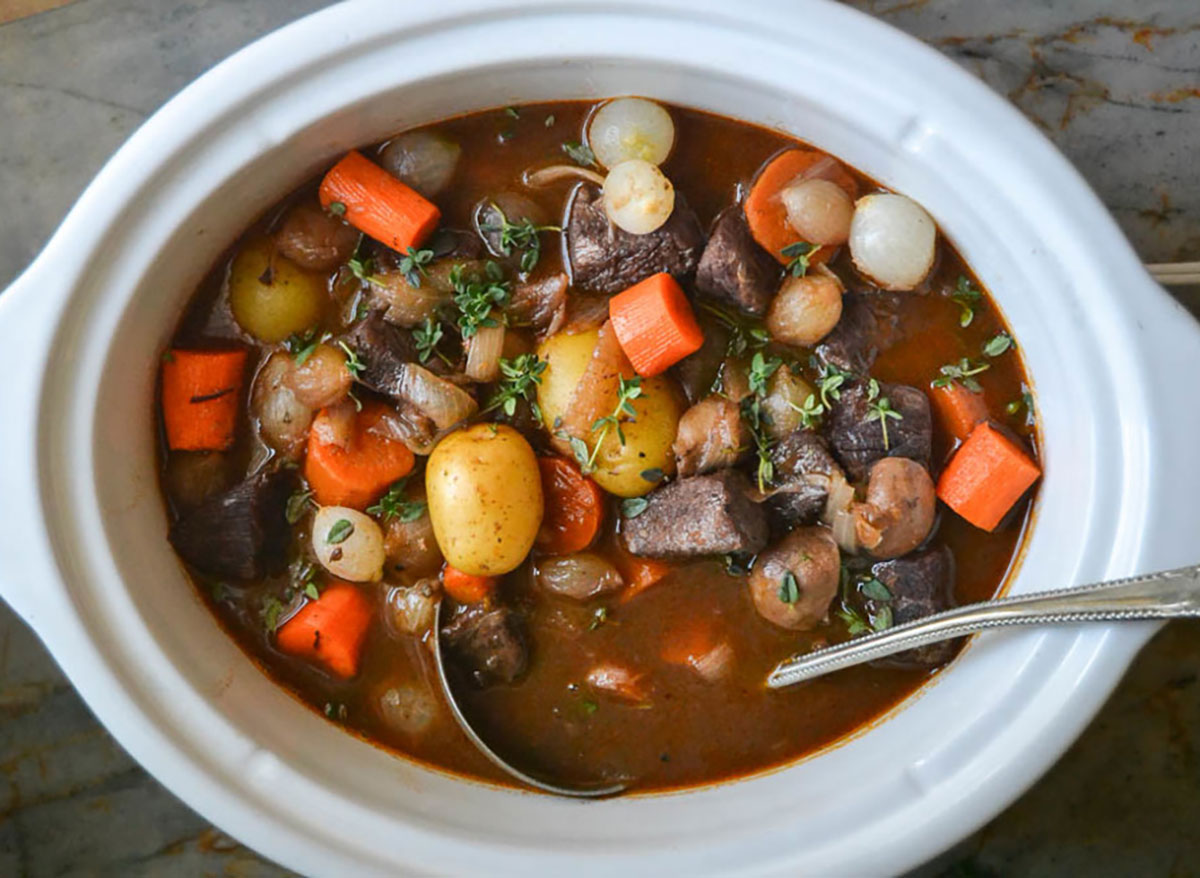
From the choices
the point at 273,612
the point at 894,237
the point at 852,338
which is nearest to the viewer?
the point at 894,237

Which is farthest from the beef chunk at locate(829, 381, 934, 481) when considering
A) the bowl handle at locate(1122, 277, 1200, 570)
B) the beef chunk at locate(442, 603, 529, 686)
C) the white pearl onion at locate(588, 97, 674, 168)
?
the beef chunk at locate(442, 603, 529, 686)

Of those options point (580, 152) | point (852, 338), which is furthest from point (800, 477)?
point (580, 152)

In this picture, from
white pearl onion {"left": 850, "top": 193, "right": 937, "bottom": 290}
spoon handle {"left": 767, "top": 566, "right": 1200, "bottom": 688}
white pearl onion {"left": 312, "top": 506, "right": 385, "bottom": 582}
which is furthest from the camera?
white pearl onion {"left": 312, "top": 506, "right": 385, "bottom": 582}

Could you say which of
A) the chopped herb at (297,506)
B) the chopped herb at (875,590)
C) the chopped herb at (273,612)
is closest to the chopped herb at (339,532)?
the chopped herb at (297,506)

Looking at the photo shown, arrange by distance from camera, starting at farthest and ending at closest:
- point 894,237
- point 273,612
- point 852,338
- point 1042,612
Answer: point 273,612, point 852,338, point 894,237, point 1042,612

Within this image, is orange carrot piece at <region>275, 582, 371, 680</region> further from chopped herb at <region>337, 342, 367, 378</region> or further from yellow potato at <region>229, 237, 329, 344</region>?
yellow potato at <region>229, 237, 329, 344</region>

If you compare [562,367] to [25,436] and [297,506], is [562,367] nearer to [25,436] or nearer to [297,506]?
[297,506]

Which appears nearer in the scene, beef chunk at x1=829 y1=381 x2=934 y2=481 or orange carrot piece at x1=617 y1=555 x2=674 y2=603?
beef chunk at x1=829 y1=381 x2=934 y2=481
